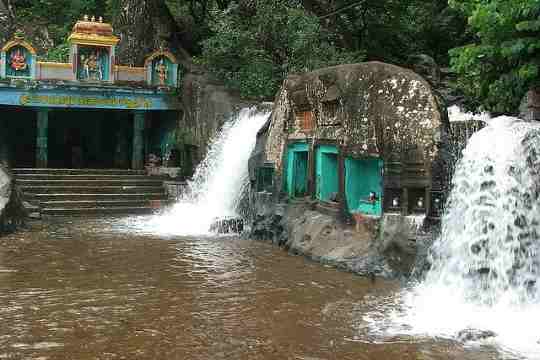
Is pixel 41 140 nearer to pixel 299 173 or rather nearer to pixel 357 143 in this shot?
pixel 299 173

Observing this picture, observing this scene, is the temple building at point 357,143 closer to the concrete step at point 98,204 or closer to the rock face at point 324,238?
the rock face at point 324,238

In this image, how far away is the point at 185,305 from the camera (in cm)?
798

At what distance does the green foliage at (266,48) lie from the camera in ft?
62.3

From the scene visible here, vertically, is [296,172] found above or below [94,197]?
above

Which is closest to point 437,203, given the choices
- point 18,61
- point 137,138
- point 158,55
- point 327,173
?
point 327,173

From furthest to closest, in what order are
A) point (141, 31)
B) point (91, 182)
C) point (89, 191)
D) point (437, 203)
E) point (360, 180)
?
point (141, 31)
point (91, 182)
point (89, 191)
point (360, 180)
point (437, 203)

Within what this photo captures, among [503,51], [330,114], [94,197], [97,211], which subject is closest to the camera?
[503,51]

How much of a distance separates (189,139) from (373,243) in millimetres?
10549

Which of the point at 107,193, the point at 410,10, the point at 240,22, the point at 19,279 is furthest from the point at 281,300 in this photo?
the point at 410,10

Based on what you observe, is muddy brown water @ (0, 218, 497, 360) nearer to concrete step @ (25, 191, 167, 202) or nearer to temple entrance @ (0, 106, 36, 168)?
concrete step @ (25, 191, 167, 202)

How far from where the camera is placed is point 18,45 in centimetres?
1939

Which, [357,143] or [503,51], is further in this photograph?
[357,143]

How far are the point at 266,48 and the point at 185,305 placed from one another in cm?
1327

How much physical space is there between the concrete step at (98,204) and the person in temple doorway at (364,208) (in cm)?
847
